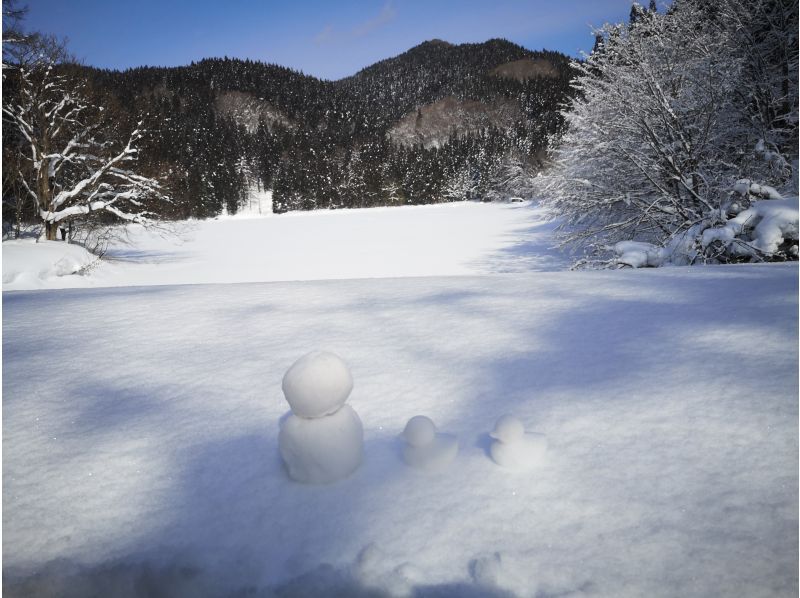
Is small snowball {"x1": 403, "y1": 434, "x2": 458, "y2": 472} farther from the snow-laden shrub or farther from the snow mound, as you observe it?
the snow mound

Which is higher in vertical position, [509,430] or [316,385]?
[316,385]

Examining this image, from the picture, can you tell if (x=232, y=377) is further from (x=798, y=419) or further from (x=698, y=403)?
(x=798, y=419)

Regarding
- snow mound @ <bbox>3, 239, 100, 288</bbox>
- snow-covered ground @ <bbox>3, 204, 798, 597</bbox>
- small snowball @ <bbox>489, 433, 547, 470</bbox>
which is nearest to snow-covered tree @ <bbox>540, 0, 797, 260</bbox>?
snow-covered ground @ <bbox>3, 204, 798, 597</bbox>

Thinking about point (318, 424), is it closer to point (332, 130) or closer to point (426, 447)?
point (426, 447)

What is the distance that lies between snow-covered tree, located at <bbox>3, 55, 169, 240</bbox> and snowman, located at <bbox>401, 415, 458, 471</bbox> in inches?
542

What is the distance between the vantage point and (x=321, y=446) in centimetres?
124

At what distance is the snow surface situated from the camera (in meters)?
1.01

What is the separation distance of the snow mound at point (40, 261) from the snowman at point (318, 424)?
36.3ft

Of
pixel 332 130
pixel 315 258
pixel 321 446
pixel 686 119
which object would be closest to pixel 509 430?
pixel 321 446

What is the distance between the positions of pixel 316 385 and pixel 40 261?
11918 mm

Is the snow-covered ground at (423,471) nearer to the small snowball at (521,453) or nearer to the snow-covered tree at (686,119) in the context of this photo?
the small snowball at (521,453)

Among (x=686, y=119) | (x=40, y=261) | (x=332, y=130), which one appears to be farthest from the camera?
(x=332, y=130)

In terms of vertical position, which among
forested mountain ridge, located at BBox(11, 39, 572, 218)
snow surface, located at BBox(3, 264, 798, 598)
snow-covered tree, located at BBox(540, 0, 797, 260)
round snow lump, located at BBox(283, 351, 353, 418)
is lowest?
snow surface, located at BBox(3, 264, 798, 598)

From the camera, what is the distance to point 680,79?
8555 millimetres
